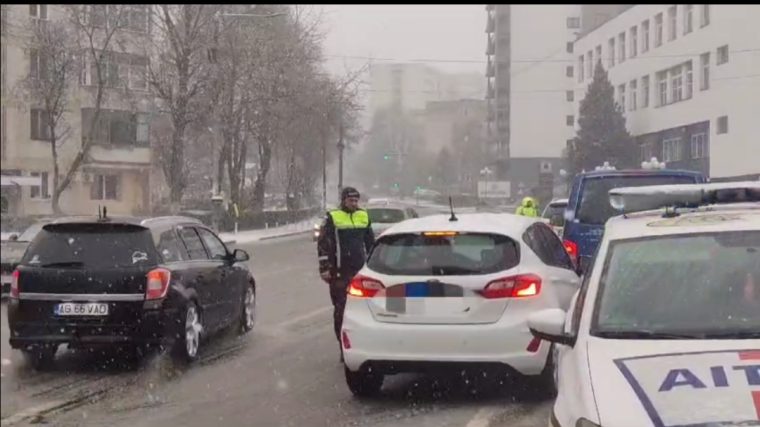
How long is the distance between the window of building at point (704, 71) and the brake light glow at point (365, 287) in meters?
14.0

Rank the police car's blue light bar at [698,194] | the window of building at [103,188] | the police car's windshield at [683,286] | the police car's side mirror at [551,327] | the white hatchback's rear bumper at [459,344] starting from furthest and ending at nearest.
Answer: the window of building at [103,188] → the white hatchback's rear bumper at [459,344] → the police car's blue light bar at [698,194] → the police car's side mirror at [551,327] → the police car's windshield at [683,286]

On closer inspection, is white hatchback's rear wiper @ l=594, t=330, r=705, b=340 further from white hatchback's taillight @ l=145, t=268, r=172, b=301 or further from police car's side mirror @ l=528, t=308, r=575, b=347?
white hatchback's taillight @ l=145, t=268, r=172, b=301

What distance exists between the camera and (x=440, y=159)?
2409 centimetres

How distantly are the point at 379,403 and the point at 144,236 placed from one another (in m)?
2.47

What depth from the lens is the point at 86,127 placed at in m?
8.38

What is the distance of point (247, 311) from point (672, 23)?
1330 cm

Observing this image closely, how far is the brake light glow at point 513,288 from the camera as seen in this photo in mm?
6762

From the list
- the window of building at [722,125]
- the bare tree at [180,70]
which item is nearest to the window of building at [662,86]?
the window of building at [722,125]

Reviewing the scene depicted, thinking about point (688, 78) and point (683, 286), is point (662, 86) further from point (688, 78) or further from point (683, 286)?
point (683, 286)

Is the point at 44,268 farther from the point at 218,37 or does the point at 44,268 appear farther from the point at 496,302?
the point at 218,37

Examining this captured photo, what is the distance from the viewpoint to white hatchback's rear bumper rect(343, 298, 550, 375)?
6625 millimetres

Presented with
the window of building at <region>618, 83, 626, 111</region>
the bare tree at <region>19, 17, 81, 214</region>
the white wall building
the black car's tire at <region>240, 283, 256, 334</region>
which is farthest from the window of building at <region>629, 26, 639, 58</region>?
the bare tree at <region>19, 17, 81, 214</region>

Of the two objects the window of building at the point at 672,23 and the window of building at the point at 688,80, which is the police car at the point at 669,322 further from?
the window of building at the point at 688,80

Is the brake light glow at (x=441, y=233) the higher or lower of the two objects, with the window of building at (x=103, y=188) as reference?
lower
